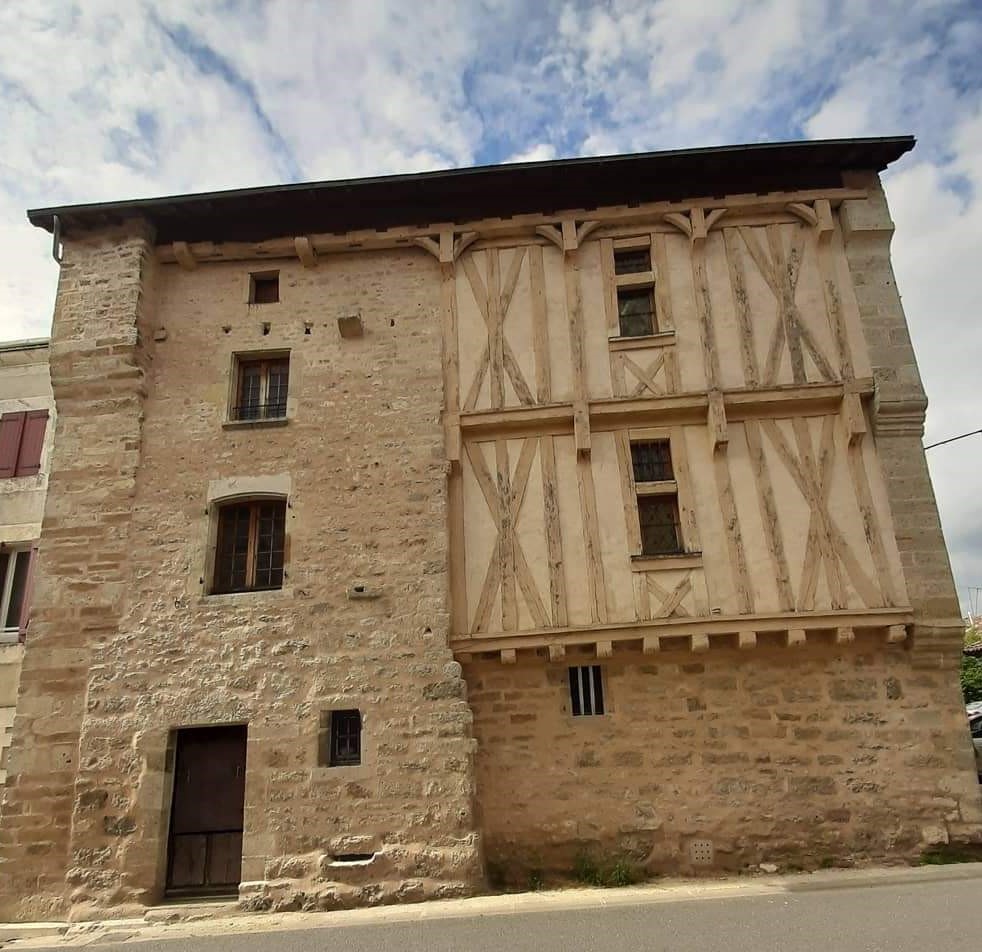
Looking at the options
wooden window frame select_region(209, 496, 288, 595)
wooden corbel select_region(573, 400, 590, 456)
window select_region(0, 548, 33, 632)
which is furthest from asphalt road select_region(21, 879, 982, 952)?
wooden corbel select_region(573, 400, 590, 456)

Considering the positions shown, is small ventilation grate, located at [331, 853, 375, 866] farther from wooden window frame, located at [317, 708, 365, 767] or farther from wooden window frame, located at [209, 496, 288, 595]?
wooden window frame, located at [209, 496, 288, 595]

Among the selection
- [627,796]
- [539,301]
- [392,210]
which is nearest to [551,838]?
[627,796]

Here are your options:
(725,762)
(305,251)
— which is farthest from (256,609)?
(725,762)

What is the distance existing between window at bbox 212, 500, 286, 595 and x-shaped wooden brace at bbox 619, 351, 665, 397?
4.14 metres

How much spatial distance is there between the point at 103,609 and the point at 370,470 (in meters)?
3.09

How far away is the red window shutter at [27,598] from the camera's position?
8.23m

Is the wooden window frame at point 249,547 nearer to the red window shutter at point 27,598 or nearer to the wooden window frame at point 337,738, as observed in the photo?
the wooden window frame at point 337,738

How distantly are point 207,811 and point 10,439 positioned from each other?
513 cm

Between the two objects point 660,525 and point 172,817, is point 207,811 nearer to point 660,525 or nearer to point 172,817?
point 172,817

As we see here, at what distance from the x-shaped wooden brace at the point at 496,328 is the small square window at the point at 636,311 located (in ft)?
4.25

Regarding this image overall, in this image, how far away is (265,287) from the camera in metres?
9.42

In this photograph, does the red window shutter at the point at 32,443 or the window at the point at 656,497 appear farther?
the red window shutter at the point at 32,443

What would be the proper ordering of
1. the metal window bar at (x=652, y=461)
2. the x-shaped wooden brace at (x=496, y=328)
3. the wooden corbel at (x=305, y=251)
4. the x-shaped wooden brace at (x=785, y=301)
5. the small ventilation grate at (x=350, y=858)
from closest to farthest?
the small ventilation grate at (x=350, y=858) < the metal window bar at (x=652, y=461) < the x-shaped wooden brace at (x=785, y=301) < the x-shaped wooden brace at (x=496, y=328) < the wooden corbel at (x=305, y=251)

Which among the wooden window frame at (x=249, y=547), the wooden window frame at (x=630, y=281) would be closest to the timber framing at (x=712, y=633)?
the wooden window frame at (x=249, y=547)
